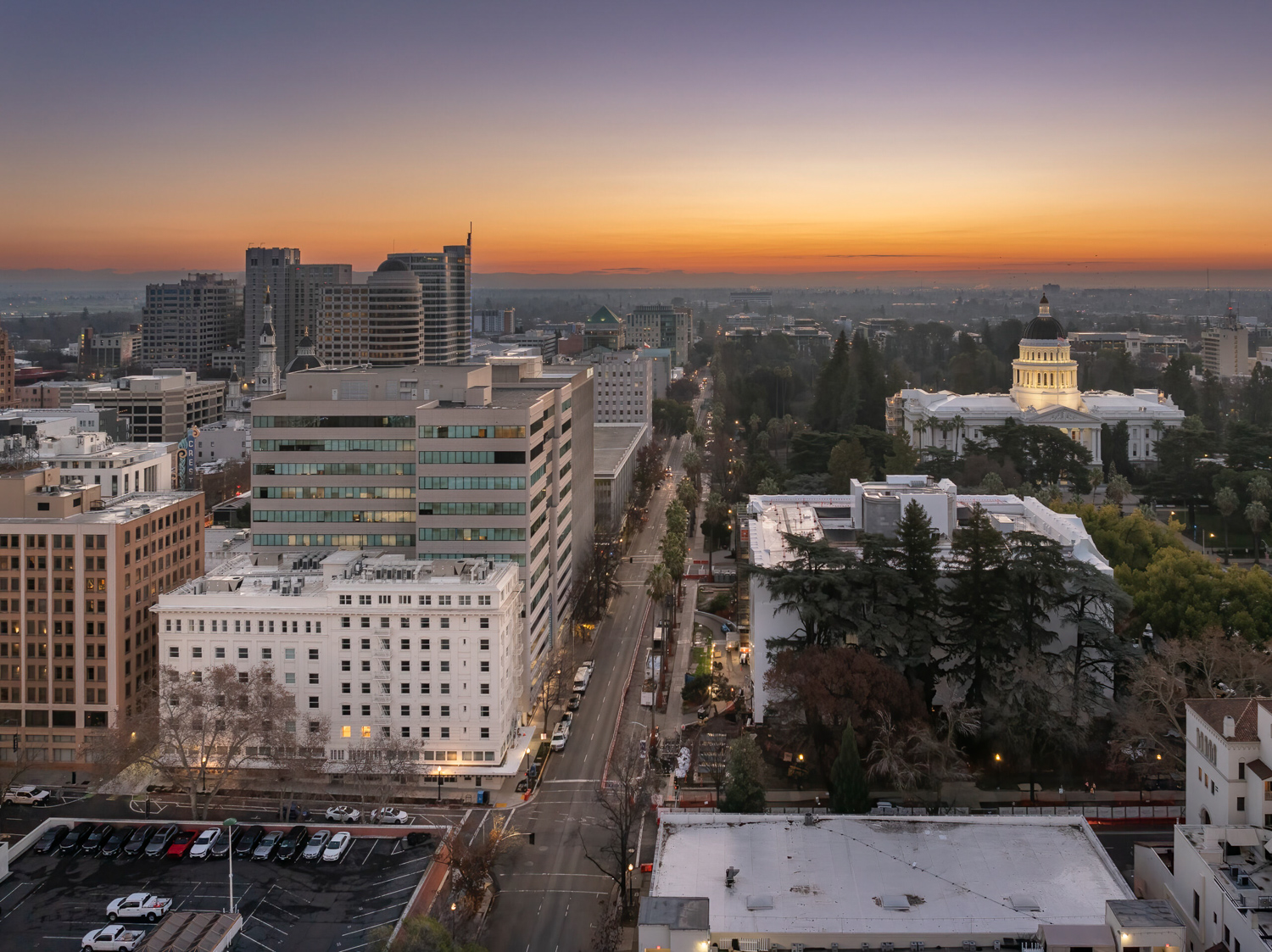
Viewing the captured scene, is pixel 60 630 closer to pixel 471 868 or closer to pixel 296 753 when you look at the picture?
pixel 296 753

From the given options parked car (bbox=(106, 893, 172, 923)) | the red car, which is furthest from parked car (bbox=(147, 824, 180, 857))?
parked car (bbox=(106, 893, 172, 923))

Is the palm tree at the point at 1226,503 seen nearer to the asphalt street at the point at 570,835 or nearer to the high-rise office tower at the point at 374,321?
the asphalt street at the point at 570,835

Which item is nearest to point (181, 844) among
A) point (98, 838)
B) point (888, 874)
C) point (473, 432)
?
point (98, 838)

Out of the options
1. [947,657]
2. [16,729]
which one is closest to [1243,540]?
[947,657]

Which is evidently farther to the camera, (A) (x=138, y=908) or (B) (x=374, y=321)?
(B) (x=374, y=321)

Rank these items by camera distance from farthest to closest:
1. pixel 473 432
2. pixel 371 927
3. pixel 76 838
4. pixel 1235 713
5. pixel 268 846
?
pixel 473 432 → pixel 76 838 → pixel 268 846 → pixel 1235 713 → pixel 371 927

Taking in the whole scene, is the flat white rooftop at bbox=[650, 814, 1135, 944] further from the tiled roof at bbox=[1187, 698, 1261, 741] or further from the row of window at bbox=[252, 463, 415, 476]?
the row of window at bbox=[252, 463, 415, 476]
